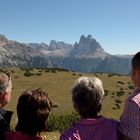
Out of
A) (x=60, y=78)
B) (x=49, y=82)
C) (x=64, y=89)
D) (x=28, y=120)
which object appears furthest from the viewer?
(x=60, y=78)

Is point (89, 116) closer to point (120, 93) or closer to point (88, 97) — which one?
point (88, 97)

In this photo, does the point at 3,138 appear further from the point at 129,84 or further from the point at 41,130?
the point at 129,84

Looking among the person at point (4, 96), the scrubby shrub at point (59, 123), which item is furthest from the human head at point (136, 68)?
the scrubby shrub at point (59, 123)

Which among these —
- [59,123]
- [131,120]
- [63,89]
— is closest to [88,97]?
[131,120]

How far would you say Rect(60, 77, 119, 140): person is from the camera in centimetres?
688

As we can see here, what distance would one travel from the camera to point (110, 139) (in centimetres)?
698

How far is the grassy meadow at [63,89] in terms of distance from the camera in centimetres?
5006

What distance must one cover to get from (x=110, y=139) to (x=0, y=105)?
6.34 ft

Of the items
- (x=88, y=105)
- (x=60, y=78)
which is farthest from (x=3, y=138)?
(x=60, y=78)

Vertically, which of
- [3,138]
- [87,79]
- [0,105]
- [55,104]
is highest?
[87,79]

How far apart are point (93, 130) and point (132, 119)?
2.26 ft

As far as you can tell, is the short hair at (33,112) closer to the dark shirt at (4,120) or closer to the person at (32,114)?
the person at (32,114)

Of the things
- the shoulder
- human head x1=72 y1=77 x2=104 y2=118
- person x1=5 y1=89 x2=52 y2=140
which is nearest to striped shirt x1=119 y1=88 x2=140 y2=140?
the shoulder

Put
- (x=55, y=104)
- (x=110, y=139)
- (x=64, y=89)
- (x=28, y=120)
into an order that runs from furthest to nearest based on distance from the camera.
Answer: (x=64, y=89) < (x=55, y=104) < (x=110, y=139) < (x=28, y=120)
